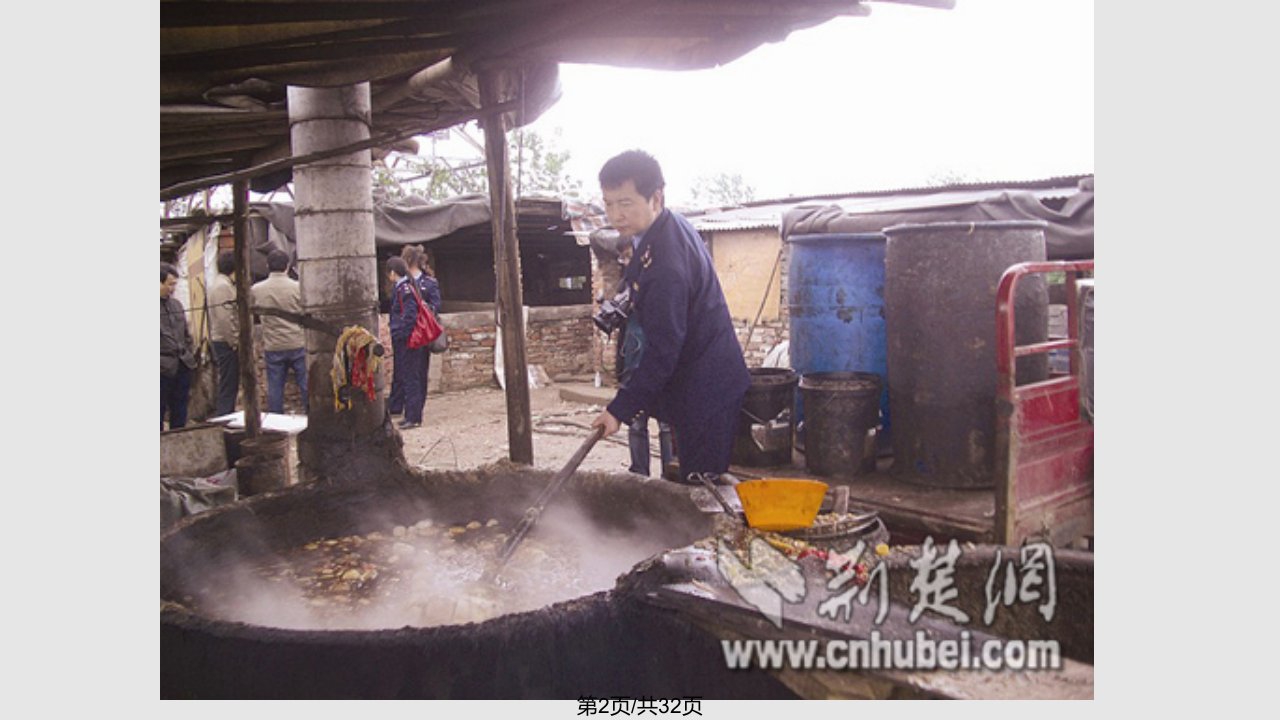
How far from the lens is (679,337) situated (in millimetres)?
3438

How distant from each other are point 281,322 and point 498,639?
740 centimetres

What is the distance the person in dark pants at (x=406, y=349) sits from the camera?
930 cm

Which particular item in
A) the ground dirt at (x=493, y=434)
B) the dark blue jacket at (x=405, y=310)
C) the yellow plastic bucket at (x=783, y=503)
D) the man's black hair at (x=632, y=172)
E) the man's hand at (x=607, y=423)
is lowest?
the ground dirt at (x=493, y=434)

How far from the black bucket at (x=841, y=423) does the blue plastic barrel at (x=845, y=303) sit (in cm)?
37

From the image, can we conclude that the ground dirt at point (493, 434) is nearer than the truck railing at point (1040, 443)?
No

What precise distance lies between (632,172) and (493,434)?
6109 millimetres

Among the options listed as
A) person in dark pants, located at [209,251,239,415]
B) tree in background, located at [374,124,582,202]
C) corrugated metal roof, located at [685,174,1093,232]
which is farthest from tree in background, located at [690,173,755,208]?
person in dark pants, located at [209,251,239,415]

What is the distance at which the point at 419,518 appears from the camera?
3.76 meters

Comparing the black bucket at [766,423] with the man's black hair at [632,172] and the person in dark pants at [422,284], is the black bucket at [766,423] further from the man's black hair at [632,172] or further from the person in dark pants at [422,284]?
the person in dark pants at [422,284]

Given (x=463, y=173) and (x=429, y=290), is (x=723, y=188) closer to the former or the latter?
(x=463, y=173)

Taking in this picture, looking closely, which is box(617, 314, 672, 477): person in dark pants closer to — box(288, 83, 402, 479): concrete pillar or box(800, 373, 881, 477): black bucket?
box(800, 373, 881, 477): black bucket

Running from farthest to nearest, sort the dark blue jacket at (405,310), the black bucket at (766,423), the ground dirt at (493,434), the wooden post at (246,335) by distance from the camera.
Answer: the dark blue jacket at (405,310) → the ground dirt at (493,434) → the wooden post at (246,335) → the black bucket at (766,423)

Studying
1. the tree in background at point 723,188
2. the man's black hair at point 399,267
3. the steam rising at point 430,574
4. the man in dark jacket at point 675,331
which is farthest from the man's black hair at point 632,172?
the tree in background at point 723,188

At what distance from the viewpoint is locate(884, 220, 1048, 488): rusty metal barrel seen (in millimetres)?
3836
